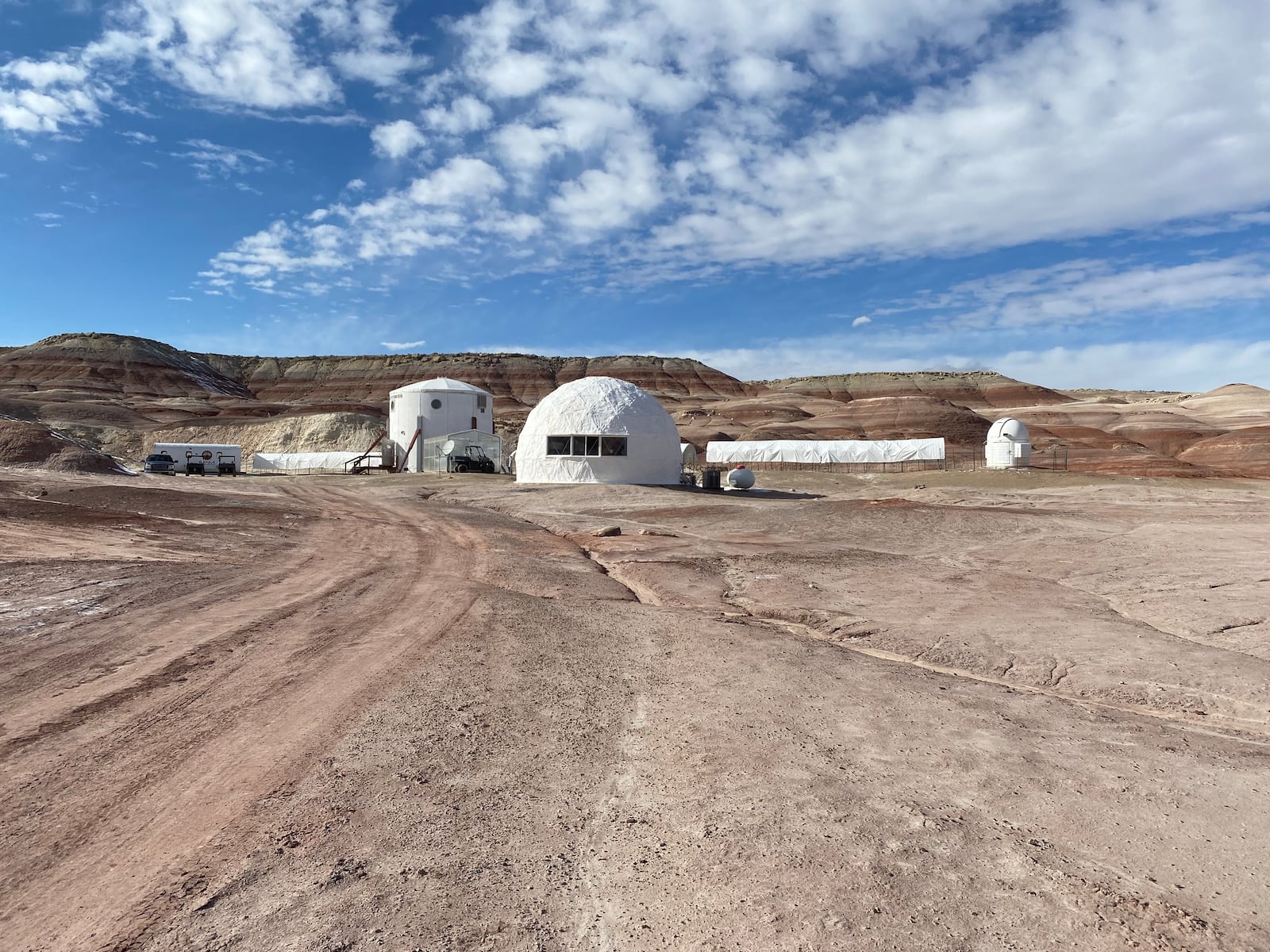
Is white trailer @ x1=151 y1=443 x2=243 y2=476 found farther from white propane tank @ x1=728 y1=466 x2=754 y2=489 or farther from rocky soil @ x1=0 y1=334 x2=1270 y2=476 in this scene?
white propane tank @ x1=728 y1=466 x2=754 y2=489

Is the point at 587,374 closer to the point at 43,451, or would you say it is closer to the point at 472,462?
the point at 472,462

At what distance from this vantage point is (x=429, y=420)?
158 ft

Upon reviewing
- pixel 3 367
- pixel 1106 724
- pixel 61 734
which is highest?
pixel 3 367

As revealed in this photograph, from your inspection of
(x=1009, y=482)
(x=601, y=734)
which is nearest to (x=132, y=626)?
(x=601, y=734)

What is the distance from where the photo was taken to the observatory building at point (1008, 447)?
46.3m

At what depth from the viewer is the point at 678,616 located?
9.77m

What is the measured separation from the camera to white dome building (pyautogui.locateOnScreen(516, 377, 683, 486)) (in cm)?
3403

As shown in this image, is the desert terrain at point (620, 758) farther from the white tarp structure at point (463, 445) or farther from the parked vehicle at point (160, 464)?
the parked vehicle at point (160, 464)

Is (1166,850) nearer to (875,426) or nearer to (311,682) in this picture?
(311,682)

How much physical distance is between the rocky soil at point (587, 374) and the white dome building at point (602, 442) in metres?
23.9

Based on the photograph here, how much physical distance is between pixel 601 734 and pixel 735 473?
93.3 ft

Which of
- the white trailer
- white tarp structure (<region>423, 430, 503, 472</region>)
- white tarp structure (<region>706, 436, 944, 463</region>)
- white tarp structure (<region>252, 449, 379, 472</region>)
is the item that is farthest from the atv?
white tarp structure (<region>706, 436, 944, 463</region>)

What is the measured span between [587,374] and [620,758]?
14724cm

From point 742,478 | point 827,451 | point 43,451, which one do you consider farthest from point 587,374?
point 43,451
